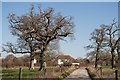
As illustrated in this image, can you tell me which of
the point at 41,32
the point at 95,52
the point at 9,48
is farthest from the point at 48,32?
the point at 95,52

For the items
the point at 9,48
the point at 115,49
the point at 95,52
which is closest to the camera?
the point at 9,48

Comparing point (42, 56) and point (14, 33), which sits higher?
point (14, 33)

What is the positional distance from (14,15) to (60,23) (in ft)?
23.8

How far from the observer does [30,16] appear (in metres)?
41.5

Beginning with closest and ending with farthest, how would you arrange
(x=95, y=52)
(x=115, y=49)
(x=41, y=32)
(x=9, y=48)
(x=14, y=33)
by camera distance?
(x=41, y=32), (x=14, y=33), (x=9, y=48), (x=115, y=49), (x=95, y=52)

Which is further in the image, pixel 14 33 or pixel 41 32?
pixel 14 33

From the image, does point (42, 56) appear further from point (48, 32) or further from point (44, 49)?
point (48, 32)

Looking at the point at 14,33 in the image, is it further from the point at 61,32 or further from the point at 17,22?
the point at 61,32

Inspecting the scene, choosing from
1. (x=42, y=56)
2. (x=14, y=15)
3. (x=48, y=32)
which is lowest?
(x=42, y=56)

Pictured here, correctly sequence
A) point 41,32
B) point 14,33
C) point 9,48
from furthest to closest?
point 9,48 → point 14,33 → point 41,32

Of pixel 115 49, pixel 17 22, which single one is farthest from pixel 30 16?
pixel 115 49

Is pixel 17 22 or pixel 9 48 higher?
pixel 17 22

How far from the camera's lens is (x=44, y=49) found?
4147 centimetres

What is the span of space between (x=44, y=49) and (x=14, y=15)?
7.08 metres
